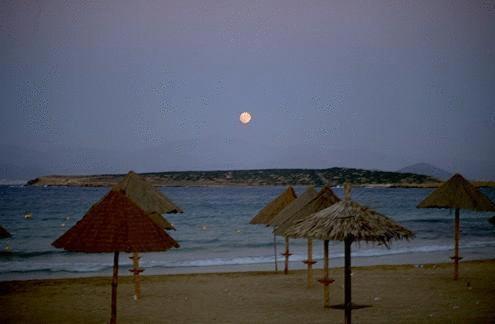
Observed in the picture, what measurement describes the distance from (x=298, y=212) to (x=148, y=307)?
4361 mm

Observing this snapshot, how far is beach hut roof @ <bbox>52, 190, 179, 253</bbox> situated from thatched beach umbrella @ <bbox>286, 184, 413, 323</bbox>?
103 inches

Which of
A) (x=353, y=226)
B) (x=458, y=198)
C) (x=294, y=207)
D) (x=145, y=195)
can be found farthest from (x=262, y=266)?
(x=353, y=226)

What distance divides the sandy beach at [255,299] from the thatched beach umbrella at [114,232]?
151 inches

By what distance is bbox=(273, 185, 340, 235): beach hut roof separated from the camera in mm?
13414

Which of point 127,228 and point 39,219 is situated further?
point 39,219

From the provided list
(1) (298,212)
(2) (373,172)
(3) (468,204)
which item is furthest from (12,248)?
(2) (373,172)

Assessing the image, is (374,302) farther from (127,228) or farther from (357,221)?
(127,228)

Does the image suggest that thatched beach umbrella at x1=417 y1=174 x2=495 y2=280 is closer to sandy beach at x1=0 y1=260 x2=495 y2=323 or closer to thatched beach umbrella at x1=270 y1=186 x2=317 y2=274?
sandy beach at x1=0 y1=260 x2=495 y2=323

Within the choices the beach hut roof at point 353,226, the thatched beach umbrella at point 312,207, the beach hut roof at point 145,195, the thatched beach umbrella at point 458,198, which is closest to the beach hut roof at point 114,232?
the beach hut roof at point 353,226

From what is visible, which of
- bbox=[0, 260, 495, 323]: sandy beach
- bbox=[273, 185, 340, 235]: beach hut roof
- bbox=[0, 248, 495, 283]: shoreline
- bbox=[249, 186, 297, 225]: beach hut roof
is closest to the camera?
bbox=[0, 260, 495, 323]: sandy beach

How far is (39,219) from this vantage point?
57.5 meters

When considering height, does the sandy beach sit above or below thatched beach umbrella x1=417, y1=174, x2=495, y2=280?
below

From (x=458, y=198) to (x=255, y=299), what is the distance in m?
6.33

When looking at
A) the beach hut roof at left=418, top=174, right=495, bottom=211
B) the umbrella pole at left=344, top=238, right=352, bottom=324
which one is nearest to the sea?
the beach hut roof at left=418, top=174, right=495, bottom=211
